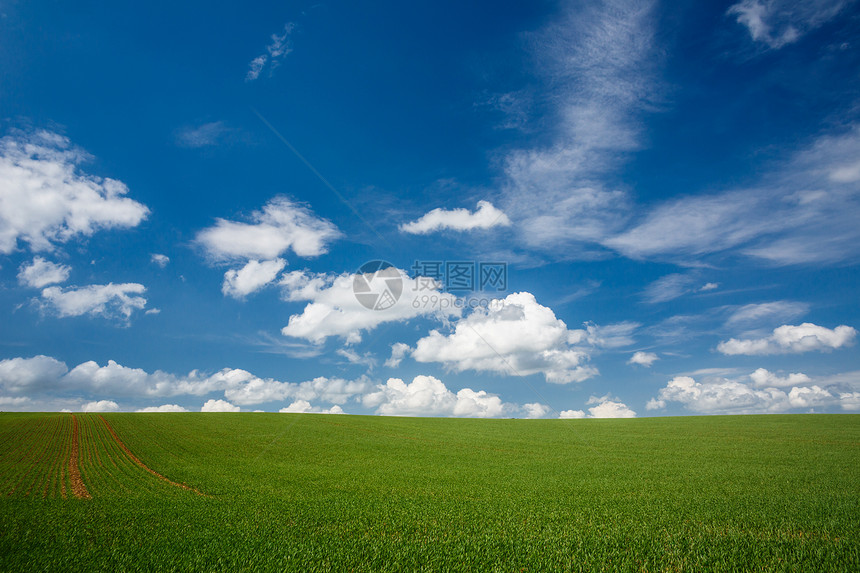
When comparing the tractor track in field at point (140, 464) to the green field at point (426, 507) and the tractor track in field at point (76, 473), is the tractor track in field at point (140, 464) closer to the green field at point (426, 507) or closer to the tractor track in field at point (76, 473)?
the green field at point (426, 507)

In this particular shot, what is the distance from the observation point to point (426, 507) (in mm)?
14688

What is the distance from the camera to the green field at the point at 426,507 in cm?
938

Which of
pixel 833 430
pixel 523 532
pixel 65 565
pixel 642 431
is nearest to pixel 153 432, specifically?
pixel 65 565

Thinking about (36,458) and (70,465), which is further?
(36,458)

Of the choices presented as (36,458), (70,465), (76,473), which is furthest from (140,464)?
(36,458)

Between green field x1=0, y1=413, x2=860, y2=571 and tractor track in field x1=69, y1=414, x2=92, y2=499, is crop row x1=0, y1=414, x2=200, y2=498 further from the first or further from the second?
green field x1=0, y1=413, x2=860, y2=571

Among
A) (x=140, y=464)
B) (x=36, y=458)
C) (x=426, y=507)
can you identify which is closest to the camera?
(x=426, y=507)

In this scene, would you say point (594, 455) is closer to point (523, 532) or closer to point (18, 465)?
point (523, 532)

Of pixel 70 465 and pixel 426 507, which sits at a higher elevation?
pixel 426 507

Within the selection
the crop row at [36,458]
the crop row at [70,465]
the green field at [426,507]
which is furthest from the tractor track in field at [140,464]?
the crop row at [36,458]

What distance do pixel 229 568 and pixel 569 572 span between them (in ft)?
23.2

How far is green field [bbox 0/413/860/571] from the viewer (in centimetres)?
938

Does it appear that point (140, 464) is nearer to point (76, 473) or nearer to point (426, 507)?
point (76, 473)

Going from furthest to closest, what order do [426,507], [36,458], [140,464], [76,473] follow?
[36,458]
[140,464]
[76,473]
[426,507]
